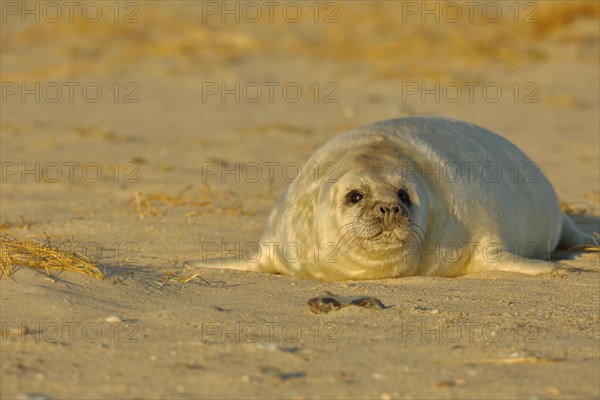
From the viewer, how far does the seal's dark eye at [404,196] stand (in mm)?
5402

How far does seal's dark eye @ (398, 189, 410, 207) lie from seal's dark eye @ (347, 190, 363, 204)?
0.19 metres

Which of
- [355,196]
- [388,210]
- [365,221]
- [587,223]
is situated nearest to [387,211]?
[388,210]

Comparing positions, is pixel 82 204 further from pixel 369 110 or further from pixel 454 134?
pixel 369 110

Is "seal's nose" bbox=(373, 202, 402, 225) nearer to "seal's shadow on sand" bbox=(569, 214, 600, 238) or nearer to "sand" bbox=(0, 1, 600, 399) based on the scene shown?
"sand" bbox=(0, 1, 600, 399)

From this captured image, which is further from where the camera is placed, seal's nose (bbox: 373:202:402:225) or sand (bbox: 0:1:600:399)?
seal's nose (bbox: 373:202:402:225)

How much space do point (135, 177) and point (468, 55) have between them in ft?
21.4

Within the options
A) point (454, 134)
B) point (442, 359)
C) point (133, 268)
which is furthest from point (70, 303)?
point (454, 134)

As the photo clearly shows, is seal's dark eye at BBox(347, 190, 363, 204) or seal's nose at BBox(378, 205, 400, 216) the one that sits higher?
seal's dark eye at BBox(347, 190, 363, 204)

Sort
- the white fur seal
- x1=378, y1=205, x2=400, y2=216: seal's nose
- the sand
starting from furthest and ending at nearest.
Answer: the white fur seal
x1=378, y1=205, x2=400, y2=216: seal's nose
the sand

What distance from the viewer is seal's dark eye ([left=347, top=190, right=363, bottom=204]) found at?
5395mm

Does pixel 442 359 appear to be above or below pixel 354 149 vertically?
below

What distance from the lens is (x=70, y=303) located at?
14.4ft

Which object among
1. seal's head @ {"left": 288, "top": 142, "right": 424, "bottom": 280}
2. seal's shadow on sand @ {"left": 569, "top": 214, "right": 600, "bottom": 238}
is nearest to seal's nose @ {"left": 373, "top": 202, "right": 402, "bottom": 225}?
seal's head @ {"left": 288, "top": 142, "right": 424, "bottom": 280}

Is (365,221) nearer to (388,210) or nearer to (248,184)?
(388,210)
